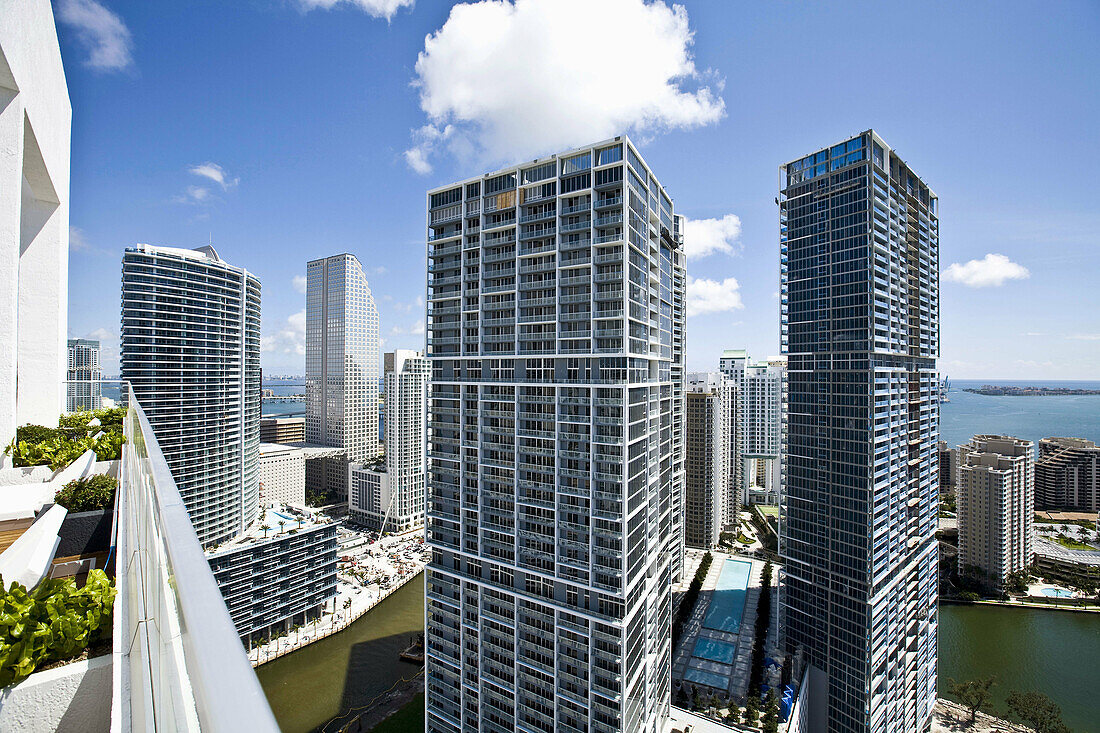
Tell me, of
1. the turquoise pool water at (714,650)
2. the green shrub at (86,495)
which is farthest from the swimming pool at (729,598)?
the green shrub at (86,495)

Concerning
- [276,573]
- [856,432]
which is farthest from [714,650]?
[276,573]

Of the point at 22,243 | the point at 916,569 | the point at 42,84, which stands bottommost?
the point at 916,569

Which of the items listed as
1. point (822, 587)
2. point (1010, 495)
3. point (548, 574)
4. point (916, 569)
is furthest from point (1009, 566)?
point (548, 574)

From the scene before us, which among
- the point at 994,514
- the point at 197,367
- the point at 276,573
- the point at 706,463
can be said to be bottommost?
the point at 276,573

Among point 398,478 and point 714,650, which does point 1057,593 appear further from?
point 398,478

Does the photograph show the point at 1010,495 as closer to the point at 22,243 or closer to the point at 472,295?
the point at 472,295

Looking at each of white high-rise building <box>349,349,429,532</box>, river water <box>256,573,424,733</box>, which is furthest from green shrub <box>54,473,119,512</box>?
white high-rise building <box>349,349,429,532</box>

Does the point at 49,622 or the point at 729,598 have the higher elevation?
the point at 49,622
